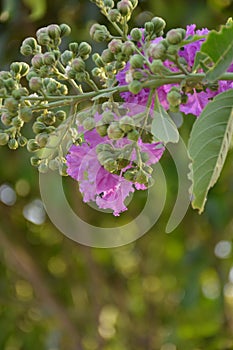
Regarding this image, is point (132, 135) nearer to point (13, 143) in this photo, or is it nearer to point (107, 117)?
point (107, 117)

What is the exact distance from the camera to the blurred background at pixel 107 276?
6.73ft

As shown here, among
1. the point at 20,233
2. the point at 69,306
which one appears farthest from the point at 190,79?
the point at 69,306

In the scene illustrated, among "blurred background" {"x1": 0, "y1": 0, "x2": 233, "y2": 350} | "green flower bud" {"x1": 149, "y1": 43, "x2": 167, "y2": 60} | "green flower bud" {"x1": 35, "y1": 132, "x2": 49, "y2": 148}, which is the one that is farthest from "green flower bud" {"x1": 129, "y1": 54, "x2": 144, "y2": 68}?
"blurred background" {"x1": 0, "y1": 0, "x2": 233, "y2": 350}

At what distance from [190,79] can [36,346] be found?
1932 mm

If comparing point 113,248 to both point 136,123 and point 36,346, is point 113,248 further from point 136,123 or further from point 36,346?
point 136,123

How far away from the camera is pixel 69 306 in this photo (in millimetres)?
2600

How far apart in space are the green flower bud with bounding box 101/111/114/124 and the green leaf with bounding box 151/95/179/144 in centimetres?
4

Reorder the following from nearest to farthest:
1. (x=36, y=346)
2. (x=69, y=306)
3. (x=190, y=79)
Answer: (x=190, y=79) < (x=36, y=346) < (x=69, y=306)

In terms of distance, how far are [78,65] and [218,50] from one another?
14cm

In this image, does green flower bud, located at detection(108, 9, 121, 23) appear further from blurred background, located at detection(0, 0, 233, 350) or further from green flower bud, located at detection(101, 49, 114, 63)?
blurred background, located at detection(0, 0, 233, 350)

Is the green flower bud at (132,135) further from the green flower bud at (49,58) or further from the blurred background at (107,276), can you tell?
the blurred background at (107,276)

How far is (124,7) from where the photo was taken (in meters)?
0.70

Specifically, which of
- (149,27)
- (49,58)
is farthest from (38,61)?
(149,27)

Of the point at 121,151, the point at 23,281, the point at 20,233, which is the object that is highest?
the point at 121,151
